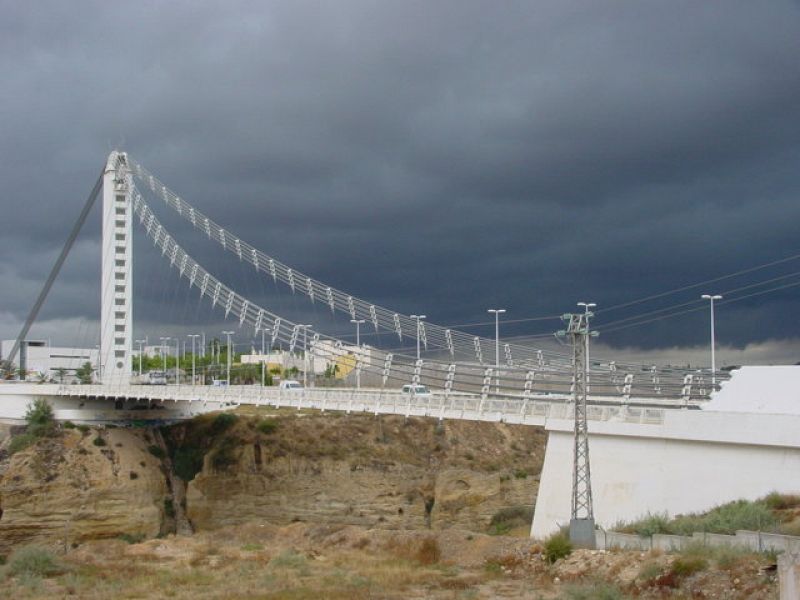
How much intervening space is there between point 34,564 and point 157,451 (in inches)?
1528

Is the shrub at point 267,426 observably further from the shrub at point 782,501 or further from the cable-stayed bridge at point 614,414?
the shrub at point 782,501

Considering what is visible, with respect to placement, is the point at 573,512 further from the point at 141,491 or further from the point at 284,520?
the point at 141,491

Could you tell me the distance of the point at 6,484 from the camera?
61688mm

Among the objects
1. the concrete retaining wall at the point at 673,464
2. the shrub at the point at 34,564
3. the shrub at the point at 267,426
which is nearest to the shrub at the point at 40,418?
the shrub at the point at 267,426

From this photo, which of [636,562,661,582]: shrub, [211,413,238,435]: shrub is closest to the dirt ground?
[636,562,661,582]: shrub

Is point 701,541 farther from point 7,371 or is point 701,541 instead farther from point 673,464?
point 7,371

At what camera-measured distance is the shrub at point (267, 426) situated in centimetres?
7169

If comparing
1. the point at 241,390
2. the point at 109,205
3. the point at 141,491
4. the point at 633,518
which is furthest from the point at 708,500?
the point at 109,205

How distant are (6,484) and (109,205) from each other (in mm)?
28330

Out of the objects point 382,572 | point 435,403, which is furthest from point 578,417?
point 435,403

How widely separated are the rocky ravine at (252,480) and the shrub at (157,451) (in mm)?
126

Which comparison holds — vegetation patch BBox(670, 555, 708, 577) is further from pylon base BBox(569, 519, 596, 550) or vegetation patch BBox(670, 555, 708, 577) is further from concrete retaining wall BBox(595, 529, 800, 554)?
pylon base BBox(569, 519, 596, 550)

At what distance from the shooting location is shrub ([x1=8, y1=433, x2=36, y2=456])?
65500 mm

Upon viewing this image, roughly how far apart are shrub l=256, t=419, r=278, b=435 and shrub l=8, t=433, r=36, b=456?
15432mm
